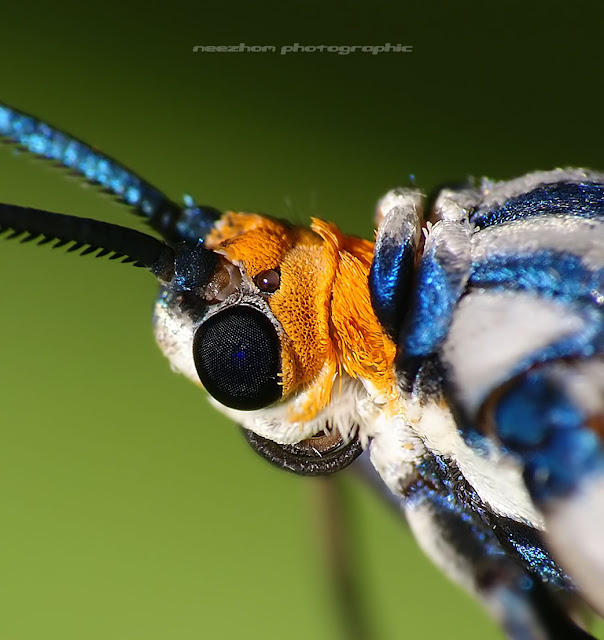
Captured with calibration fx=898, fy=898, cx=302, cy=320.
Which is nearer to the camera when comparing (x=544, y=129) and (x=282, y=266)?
(x=282, y=266)

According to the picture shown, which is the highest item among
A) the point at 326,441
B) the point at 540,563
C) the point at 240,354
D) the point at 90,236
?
the point at 90,236

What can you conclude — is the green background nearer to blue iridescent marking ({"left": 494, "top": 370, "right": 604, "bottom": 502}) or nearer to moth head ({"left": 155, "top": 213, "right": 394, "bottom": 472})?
moth head ({"left": 155, "top": 213, "right": 394, "bottom": 472})

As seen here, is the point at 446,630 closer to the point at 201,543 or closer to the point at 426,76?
the point at 201,543

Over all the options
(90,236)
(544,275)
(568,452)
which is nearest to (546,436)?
(568,452)

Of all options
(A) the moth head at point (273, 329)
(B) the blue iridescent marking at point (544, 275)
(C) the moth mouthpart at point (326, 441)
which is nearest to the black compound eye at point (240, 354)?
(A) the moth head at point (273, 329)

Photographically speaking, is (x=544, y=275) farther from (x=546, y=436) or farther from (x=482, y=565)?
(x=482, y=565)

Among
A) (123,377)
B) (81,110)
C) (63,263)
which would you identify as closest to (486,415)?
(123,377)

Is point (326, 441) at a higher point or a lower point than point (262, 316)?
lower

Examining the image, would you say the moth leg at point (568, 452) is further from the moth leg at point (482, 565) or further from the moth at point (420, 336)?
the moth leg at point (482, 565)
